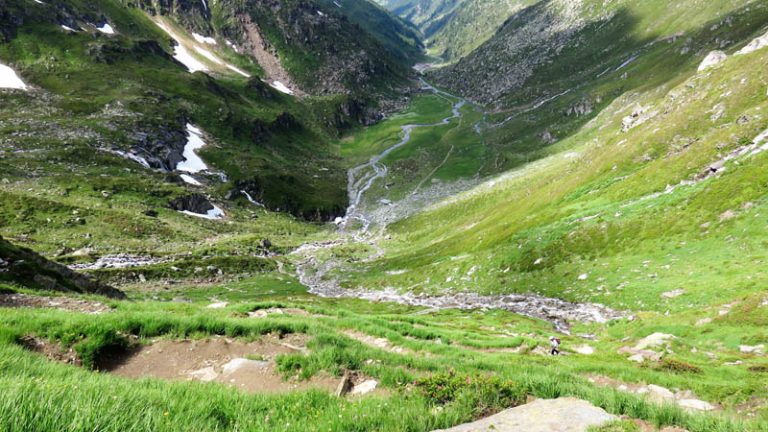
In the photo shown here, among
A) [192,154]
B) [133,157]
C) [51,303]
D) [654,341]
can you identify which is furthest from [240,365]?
[192,154]

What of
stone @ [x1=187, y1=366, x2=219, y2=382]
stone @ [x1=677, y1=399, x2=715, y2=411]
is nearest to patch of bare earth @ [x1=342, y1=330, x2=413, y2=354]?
stone @ [x1=187, y1=366, x2=219, y2=382]

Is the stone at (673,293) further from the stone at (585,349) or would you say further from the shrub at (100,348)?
the shrub at (100,348)

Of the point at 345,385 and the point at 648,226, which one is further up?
the point at 648,226

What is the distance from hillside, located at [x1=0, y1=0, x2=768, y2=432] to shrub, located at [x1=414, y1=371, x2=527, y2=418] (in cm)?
5

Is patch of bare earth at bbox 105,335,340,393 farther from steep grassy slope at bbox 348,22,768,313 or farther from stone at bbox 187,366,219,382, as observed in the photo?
steep grassy slope at bbox 348,22,768,313

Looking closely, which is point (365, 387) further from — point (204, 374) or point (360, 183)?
point (360, 183)

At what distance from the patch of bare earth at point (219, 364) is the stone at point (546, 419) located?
4.09 m

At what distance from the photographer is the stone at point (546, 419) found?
17.4 feet

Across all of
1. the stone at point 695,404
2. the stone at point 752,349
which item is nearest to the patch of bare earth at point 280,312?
the stone at point 695,404

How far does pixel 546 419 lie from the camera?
5.67 meters

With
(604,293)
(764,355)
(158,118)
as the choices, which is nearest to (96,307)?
(764,355)

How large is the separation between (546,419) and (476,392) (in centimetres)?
129

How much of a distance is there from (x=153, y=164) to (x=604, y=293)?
459ft

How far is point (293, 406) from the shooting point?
586 cm
